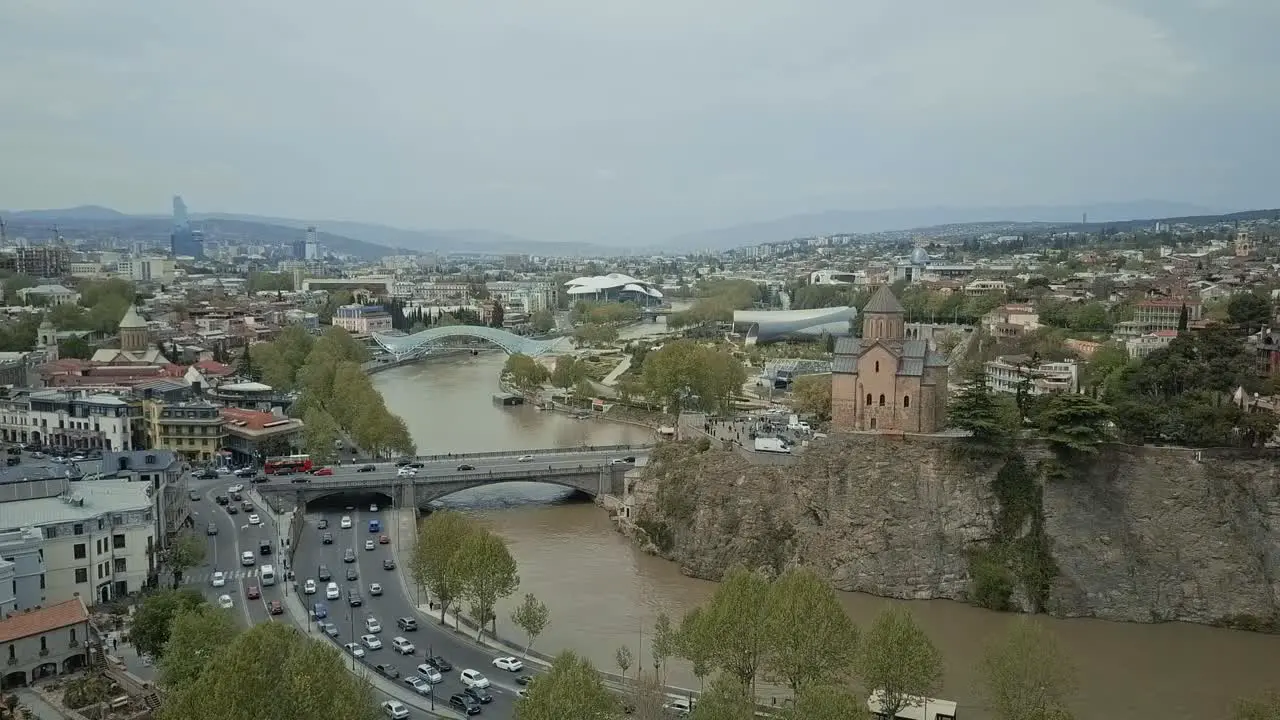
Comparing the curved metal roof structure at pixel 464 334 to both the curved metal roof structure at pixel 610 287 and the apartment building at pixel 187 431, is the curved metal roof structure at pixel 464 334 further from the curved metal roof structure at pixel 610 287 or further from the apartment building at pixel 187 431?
the curved metal roof structure at pixel 610 287

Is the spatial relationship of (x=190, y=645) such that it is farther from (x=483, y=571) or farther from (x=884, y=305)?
(x=884, y=305)

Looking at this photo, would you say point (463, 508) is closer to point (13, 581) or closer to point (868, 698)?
point (13, 581)

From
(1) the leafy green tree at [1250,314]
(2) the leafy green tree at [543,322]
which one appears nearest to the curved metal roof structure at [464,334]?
(2) the leafy green tree at [543,322]

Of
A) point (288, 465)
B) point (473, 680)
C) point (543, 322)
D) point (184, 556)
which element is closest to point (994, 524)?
point (473, 680)

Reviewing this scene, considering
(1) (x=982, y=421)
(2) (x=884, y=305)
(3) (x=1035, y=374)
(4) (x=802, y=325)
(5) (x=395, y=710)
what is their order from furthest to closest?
(4) (x=802, y=325) < (3) (x=1035, y=374) < (2) (x=884, y=305) < (1) (x=982, y=421) < (5) (x=395, y=710)

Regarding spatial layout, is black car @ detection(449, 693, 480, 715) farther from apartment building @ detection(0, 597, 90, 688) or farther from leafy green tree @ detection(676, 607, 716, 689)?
apartment building @ detection(0, 597, 90, 688)

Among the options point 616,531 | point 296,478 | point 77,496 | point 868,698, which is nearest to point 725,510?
point 616,531

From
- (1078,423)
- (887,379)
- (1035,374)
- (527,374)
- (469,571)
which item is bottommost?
(527,374)
